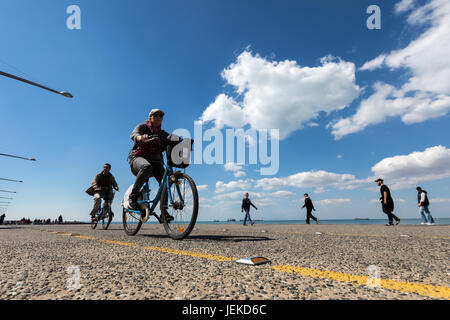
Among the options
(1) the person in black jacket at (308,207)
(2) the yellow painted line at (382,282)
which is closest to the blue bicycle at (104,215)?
(2) the yellow painted line at (382,282)

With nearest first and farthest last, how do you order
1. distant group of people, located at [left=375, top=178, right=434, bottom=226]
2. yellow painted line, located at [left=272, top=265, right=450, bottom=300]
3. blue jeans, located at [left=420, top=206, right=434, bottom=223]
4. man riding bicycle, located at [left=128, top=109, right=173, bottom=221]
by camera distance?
yellow painted line, located at [left=272, top=265, right=450, bottom=300], man riding bicycle, located at [left=128, top=109, right=173, bottom=221], distant group of people, located at [left=375, top=178, right=434, bottom=226], blue jeans, located at [left=420, top=206, right=434, bottom=223]

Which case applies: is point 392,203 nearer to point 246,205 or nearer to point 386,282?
point 246,205

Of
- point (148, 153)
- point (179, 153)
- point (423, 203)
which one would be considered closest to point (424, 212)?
point (423, 203)

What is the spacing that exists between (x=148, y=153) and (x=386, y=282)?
14.4 ft

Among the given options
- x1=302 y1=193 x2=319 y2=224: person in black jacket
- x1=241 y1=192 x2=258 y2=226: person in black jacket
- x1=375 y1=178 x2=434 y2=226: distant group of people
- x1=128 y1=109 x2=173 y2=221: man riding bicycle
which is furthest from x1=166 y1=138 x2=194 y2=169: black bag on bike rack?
x1=302 y1=193 x2=319 y2=224: person in black jacket

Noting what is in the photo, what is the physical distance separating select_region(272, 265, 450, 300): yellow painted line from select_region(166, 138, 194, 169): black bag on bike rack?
3.00 meters

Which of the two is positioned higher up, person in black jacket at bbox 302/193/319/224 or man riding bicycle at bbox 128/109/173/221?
man riding bicycle at bbox 128/109/173/221

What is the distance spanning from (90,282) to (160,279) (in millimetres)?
449

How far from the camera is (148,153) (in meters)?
4.98

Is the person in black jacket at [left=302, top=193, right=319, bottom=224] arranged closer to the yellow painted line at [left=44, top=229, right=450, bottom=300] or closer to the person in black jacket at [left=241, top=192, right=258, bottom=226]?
the person in black jacket at [left=241, top=192, right=258, bottom=226]

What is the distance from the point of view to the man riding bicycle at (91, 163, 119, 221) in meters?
9.57

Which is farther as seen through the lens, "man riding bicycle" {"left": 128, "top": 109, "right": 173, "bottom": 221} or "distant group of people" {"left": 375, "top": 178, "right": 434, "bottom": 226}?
"distant group of people" {"left": 375, "top": 178, "right": 434, "bottom": 226}
